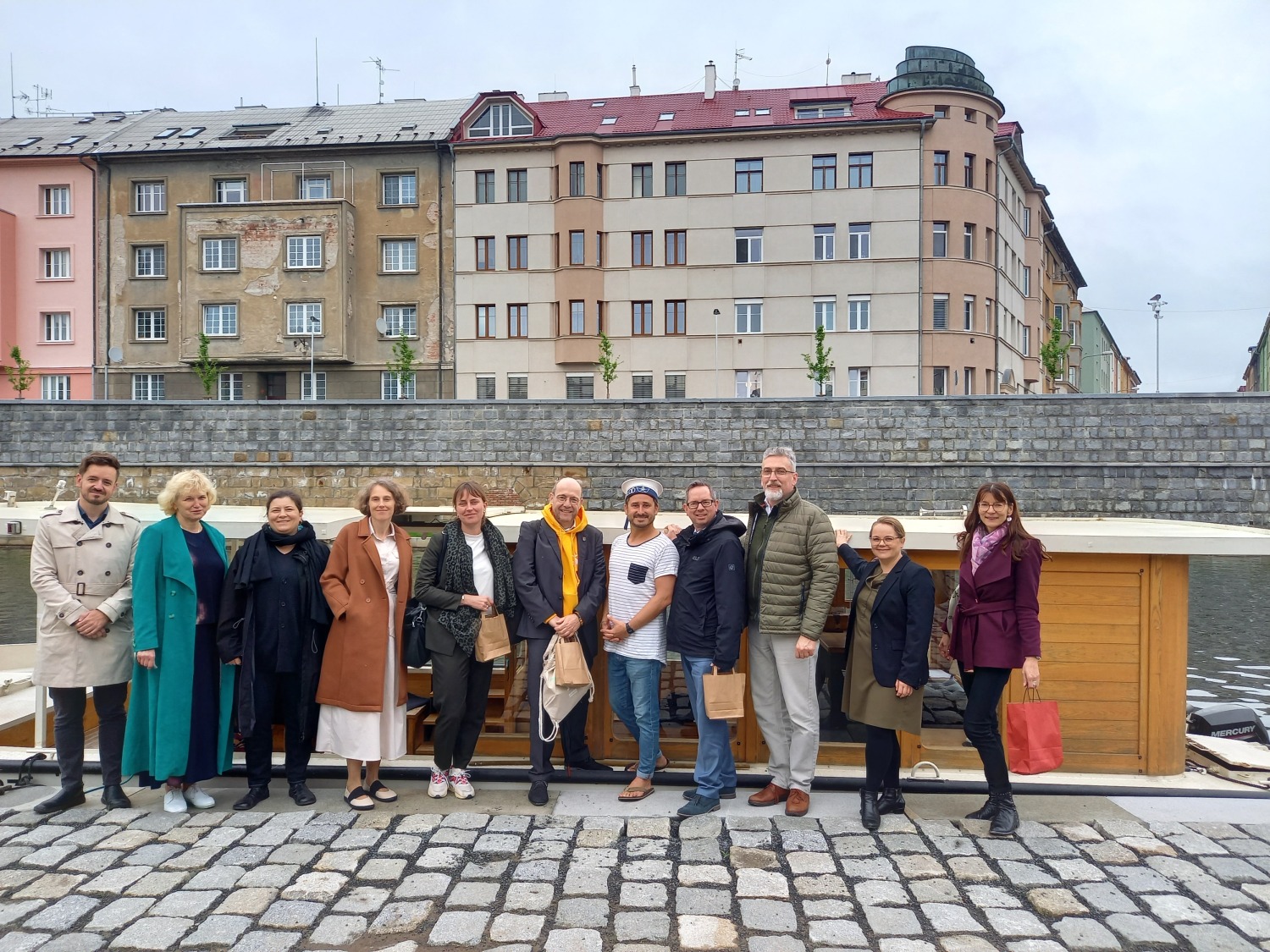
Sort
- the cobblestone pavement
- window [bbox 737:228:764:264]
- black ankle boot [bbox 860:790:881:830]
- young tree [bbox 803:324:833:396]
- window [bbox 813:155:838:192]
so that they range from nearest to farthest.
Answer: the cobblestone pavement < black ankle boot [bbox 860:790:881:830] < young tree [bbox 803:324:833:396] < window [bbox 813:155:838:192] < window [bbox 737:228:764:264]

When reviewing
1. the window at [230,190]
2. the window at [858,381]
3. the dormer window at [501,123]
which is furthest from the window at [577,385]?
the window at [230,190]

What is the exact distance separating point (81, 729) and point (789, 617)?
3905mm

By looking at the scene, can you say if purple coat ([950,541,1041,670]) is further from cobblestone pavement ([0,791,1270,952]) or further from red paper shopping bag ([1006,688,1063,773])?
cobblestone pavement ([0,791,1270,952])

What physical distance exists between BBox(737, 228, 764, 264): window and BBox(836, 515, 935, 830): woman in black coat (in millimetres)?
32485

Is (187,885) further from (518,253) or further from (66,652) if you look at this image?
(518,253)

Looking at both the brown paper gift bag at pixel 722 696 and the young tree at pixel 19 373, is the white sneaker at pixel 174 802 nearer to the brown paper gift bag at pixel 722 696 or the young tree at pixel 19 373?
the brown paper gift bag at pixel 722 696

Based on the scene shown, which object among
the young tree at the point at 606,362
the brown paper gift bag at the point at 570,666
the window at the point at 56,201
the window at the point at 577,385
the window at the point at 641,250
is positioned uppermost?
the window at the point at 56,201

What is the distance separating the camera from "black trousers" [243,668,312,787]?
5.41 meters

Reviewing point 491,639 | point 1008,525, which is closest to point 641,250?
point 491,639

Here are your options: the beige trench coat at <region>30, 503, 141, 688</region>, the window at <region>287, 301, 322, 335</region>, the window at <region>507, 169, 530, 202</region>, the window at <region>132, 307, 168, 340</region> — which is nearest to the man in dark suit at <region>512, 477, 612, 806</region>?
the beige trench coat at <region>30, 503, 141, 688</region>

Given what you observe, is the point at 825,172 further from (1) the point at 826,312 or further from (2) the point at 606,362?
(2) the point at 606,362

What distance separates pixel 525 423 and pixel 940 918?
26.0m

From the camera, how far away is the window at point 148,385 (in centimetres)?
3900

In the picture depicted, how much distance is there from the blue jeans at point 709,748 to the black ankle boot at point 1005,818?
4.51 feet
